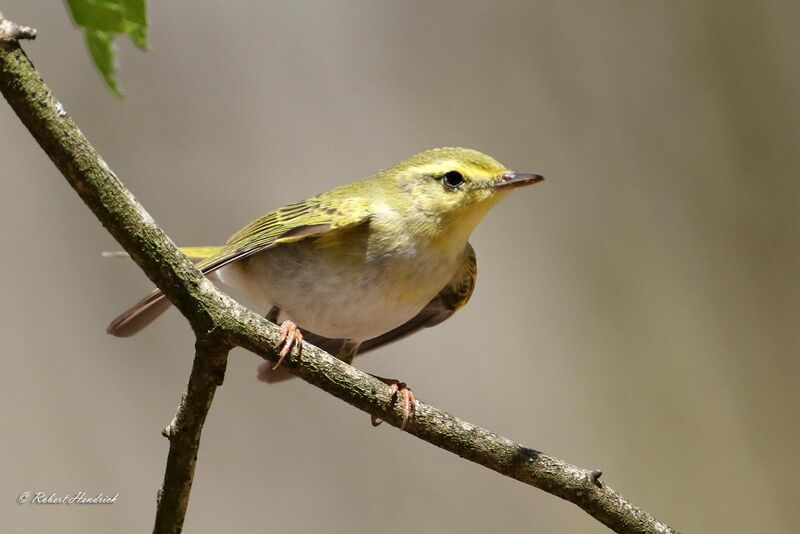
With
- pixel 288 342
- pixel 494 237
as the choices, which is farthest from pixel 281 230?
pixel 494 237

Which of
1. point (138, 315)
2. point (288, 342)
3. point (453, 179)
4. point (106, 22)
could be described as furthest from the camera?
point (453, 179)

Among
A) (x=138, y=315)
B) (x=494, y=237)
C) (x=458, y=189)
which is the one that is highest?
(x=494, y=237)

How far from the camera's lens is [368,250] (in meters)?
2.90

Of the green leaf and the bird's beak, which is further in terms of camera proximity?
the bird's beak

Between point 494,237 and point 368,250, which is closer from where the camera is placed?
point 368,250

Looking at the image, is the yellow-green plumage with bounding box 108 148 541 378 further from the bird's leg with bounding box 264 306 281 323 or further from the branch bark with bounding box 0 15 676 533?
the branch bark with bounding box 0 15 676 533

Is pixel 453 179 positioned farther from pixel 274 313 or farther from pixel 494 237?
pixel 494 237

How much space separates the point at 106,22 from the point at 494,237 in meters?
5.84

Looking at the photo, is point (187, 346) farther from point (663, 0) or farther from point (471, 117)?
point (663, 0)

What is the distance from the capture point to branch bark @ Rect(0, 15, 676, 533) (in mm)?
1326

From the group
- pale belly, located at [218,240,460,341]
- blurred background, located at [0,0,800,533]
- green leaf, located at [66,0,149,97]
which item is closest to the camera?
green leaf, located at [66,0,149,97]

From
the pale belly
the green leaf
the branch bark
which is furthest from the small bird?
the green leaf

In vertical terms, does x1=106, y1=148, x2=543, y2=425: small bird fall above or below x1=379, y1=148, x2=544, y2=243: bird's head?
below

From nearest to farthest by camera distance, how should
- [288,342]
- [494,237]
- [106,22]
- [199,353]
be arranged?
1. [106,22]
2. [199,353]
3. [288,342]
4. [494,237]
